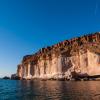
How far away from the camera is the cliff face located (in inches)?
2980

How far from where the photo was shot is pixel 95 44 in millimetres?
80750

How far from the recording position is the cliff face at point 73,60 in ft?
248

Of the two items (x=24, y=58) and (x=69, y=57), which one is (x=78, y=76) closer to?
(x=69, y=57)

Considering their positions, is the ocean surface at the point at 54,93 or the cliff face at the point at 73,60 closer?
the ocean surface at the point at 54,93

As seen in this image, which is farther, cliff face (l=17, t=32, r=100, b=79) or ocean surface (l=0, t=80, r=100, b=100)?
cliff face (l=17, t=32, r=100, b=79)

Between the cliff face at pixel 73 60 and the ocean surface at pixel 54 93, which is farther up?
the cliff face at pixel 73 60

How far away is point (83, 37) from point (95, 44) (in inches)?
643

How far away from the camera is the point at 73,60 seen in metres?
88.6

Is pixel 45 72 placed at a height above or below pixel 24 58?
below

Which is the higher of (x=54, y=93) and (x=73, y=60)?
(x=73, y=60)

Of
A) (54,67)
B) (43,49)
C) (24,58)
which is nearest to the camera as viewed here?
(54,67)

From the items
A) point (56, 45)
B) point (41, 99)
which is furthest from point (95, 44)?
point (41, 99)

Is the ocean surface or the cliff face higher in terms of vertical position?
the cliff face

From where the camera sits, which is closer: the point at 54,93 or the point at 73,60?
the point at 54,93
